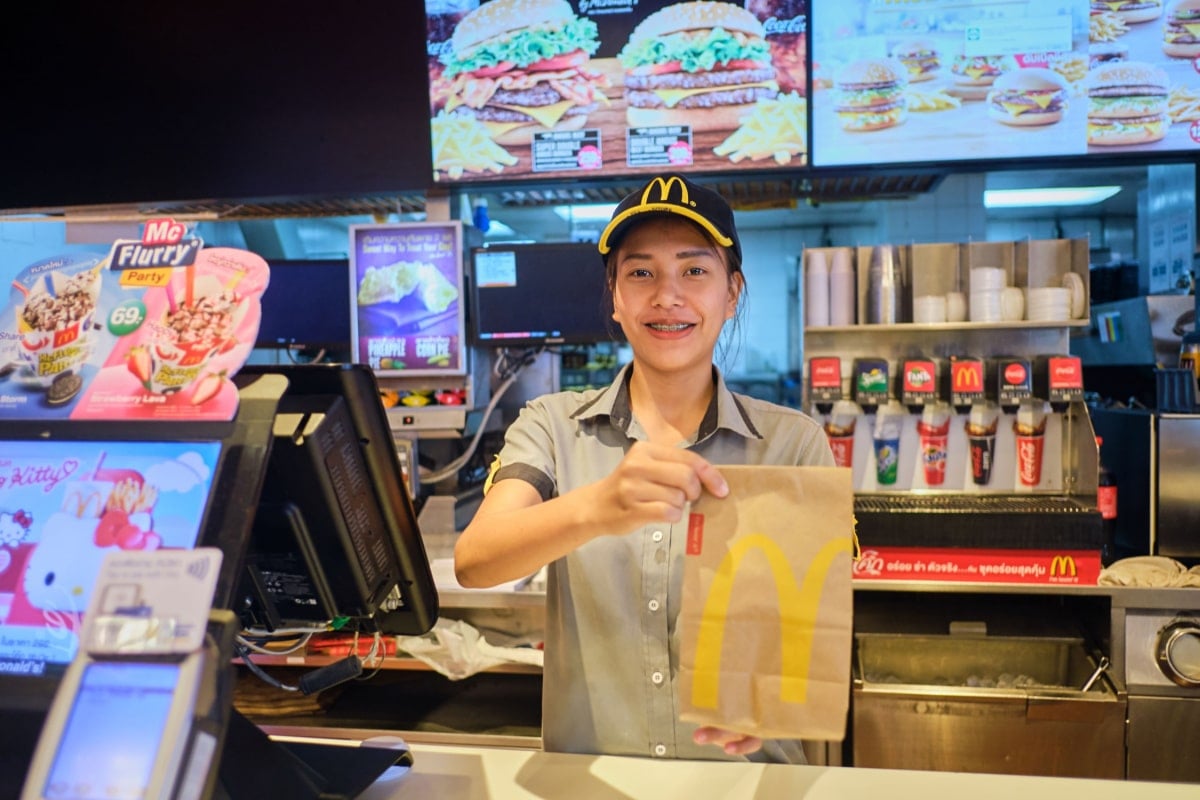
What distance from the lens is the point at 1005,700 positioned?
2.43 meters

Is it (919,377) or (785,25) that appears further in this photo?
(785,25)

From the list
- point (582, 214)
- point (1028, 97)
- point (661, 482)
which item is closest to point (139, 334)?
point (661, 482)

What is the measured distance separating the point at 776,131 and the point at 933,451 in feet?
4.42

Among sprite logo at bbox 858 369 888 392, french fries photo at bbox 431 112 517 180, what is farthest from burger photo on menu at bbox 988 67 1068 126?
french fries photo at bbox 431 112 517 180

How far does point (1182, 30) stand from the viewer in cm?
277

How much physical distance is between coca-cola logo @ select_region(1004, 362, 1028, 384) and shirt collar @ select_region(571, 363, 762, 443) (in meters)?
1.69

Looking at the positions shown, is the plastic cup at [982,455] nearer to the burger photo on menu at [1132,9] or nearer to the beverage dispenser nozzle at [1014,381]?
the beverage dispenser nozzle at [1014,381]

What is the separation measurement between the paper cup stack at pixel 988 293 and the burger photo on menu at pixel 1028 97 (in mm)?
592

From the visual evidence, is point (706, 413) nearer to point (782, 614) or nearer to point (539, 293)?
point (782, 614)

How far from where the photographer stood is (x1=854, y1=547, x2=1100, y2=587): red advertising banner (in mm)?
2559

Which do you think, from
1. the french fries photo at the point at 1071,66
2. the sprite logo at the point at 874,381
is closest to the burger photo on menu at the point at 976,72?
the french fries photo at the point at 1071,66

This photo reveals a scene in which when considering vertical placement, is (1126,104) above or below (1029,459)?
above

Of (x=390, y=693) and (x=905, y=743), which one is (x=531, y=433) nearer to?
(x=390, y=693)

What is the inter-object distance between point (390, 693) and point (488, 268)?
1.66 metres
